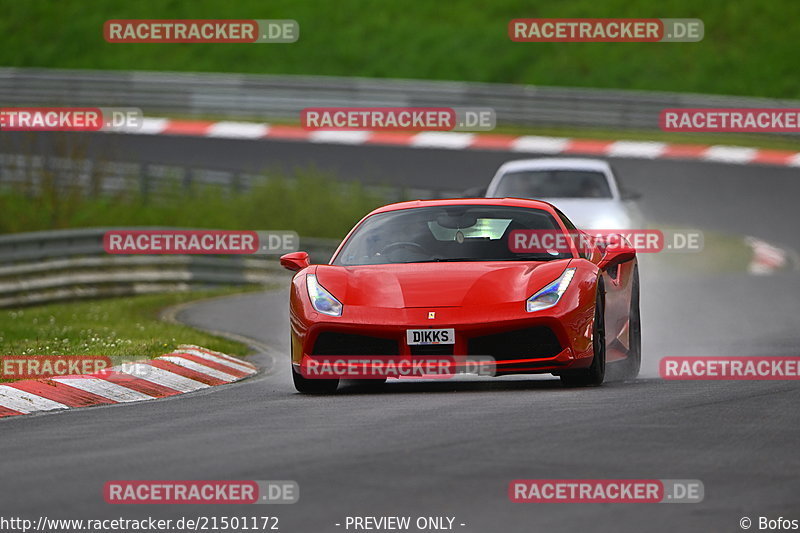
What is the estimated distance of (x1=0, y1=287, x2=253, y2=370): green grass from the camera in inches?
548

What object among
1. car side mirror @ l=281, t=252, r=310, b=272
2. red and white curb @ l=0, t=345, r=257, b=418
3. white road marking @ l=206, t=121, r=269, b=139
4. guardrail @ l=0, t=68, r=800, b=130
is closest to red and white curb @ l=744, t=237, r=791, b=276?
guardrail @ l=0, t=68, r=800, b=130

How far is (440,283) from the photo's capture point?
420 inches

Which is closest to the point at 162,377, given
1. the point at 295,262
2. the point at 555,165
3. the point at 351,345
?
the point at 295,262

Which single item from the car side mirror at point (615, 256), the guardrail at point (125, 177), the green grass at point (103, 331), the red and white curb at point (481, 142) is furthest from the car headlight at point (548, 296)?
the red and white curb at point (481, 142)

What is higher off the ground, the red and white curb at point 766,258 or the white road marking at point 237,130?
the white road marking at point 237,130

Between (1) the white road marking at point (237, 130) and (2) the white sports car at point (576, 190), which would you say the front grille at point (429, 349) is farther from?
(1) the white road marking at point (237, 130)

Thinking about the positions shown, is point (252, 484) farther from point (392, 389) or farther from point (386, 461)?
point (392, 389)

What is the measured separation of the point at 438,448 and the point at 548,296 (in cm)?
286

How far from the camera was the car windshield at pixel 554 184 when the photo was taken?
20625mm

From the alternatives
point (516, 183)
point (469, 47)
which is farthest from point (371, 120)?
point (469, 47)

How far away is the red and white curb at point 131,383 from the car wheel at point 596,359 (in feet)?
9.08

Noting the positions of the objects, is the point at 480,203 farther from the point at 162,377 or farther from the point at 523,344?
the point at 162,377

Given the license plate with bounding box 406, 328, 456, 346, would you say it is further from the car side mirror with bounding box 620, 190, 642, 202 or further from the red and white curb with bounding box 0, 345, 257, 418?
the car side mirror with bounding box 620, 190, 642, 202

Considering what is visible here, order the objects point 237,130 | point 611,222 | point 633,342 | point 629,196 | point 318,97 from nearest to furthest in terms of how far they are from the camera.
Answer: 1. point 633,342
2. point 611,222
3. point 629,196
4. point 237,130
5. point 318,97
